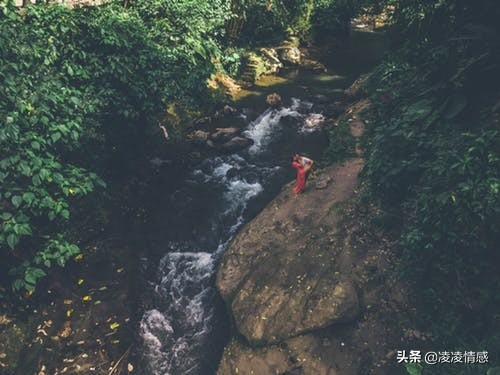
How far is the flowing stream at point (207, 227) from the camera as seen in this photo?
8.68 meters

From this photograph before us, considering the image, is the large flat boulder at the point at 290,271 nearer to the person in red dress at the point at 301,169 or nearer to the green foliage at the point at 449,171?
the person in red dress at the point at 301,169

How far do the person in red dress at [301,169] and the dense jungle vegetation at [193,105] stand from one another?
2.32m

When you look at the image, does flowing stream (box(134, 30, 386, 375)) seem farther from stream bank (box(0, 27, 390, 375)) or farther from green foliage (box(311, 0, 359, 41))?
green foliage (box(311, 0, 359, 41))

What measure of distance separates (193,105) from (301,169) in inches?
→ 169

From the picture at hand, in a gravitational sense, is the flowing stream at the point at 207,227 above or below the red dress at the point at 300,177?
below

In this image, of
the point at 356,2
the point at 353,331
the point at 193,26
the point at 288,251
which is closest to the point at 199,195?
the point at 288,251

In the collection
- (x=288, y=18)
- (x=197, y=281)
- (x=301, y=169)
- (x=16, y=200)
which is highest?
(x=16, y=200)

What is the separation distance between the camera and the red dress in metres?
11.0

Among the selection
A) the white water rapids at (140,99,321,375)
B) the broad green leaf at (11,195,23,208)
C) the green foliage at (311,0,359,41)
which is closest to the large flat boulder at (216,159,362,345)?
the white water rapids at (140,99,321,375)

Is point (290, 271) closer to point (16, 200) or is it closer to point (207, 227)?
point (207, 227)

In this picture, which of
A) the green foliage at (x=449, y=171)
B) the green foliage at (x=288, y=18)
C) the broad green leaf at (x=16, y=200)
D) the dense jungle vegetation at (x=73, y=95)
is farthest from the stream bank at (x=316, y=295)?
the green foliage at (x=288, y=18)

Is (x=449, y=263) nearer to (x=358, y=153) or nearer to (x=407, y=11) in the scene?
(x=358, y=153)

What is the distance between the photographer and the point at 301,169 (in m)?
11.1

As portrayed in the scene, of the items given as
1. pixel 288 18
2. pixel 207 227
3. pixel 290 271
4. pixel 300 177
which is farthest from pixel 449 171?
pixel 288 18
